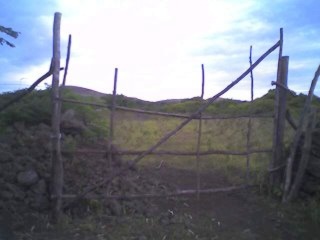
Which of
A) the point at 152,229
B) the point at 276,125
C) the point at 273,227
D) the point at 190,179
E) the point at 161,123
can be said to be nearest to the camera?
the point at 152,229

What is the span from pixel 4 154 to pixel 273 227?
14.0ft

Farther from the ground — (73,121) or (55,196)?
(73,121)

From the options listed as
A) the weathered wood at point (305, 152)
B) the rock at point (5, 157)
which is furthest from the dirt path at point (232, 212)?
the rock at point (5, 157)

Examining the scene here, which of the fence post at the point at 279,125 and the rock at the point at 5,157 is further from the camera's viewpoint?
the fence post at the point at 279,125

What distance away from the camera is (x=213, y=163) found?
10367mm

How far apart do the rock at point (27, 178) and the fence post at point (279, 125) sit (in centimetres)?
397

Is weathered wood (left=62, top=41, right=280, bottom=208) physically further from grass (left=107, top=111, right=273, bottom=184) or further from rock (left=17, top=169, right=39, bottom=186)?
grass (left=107, top=111, right=273, bottom=184)

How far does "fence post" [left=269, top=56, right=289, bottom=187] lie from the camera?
324 inches

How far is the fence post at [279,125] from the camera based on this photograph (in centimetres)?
824

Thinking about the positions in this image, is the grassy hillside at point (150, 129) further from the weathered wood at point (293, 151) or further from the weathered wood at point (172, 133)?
the weathered wood at point (172, 133)

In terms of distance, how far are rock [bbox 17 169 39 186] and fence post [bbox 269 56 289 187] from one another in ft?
13.0

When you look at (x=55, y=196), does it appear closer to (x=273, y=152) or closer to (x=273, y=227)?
(x=273, y=227)

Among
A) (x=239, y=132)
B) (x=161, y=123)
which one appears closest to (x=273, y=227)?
(x=239, y=132)

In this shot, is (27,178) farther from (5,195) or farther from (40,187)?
(5,195)
